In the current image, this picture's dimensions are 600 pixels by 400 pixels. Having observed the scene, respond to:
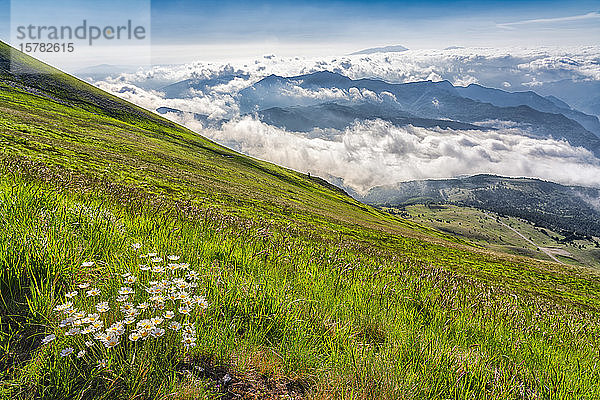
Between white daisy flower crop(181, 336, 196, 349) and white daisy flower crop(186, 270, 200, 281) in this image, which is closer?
white daisy flower crop(181, 336, 196, 349)

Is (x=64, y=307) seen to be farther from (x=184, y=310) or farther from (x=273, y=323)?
(x=273, y=323)

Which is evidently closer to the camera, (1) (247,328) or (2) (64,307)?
(2) (64,307)

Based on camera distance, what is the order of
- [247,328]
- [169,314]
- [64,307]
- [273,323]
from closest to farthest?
[64,307] → [169,314] → [247,328] → [273,323]

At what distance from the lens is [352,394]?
9.76ft

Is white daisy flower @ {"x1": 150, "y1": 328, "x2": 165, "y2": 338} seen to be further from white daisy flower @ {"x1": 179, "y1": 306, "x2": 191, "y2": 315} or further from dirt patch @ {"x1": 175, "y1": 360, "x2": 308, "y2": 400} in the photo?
dirt patch @ {"x1": 175, "y1": 360, "x2": 308, "y2": 400}

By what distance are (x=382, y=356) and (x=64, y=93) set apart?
153m

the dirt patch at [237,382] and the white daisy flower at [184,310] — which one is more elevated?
the white daisy flower at [184,310]

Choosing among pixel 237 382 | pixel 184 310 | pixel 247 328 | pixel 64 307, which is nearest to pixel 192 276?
pixel 247 328

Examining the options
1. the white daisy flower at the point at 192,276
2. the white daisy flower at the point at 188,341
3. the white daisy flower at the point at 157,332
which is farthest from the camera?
the white daisy flower at the point at 192,276

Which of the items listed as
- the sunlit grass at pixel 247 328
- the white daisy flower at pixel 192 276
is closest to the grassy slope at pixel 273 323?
the sunlit grass at pixel 247 328

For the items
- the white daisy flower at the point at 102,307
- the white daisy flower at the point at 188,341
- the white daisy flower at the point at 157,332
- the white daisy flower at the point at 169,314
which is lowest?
the white daisy flower at the point at 188,341

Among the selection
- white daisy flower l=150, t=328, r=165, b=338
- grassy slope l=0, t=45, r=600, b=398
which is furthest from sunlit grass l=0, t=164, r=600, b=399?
white daisy flower l=150, t=328, r=165, b=338

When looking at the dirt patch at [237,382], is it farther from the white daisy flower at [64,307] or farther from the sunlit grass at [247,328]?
the white daisy flower at [64,307]

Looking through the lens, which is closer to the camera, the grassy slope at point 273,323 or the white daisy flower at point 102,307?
the grassy slope at point 273,323
